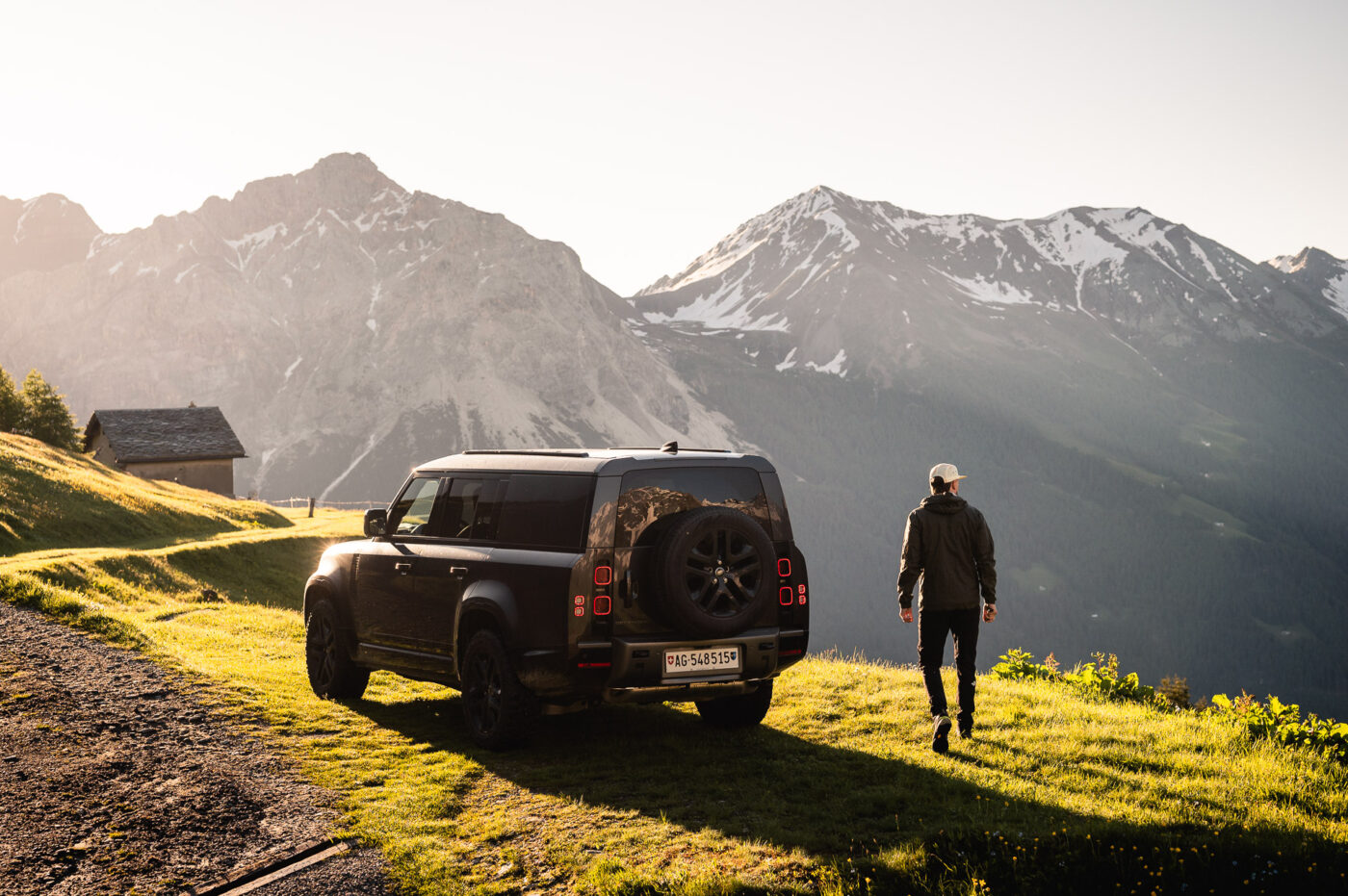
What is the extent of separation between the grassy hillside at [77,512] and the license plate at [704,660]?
1029 inches

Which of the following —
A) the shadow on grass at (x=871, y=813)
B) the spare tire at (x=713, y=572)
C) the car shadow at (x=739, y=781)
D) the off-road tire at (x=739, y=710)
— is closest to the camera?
the shadow on grass at (x=871, y=813)

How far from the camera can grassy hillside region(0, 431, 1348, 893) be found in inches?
242

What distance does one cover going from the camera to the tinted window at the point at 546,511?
28.9 feet

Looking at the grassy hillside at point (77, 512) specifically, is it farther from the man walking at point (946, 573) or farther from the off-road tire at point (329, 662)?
the man walking at point (946, 573)

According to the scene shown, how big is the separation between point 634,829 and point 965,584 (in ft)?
13.4

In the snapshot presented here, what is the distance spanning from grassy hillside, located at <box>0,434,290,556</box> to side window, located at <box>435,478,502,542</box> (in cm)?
2344

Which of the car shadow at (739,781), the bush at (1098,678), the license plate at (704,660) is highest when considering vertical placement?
the license plate at (704,660)

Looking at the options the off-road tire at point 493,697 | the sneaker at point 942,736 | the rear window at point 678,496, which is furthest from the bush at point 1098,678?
the off-road tire at point 493,697

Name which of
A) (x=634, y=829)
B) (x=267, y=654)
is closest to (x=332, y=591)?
(x=267, y=654)

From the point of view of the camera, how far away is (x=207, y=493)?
6294cm

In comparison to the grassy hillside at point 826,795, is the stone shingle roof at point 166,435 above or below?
above

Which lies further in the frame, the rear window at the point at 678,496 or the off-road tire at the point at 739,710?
the off-road tire at the point at 739,710

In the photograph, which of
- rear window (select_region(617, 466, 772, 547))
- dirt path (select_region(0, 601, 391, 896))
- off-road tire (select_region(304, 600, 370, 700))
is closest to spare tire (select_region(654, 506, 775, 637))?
rear window (select_region(617, 466, 772, 547))

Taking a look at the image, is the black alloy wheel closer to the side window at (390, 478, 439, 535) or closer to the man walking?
the man walking
